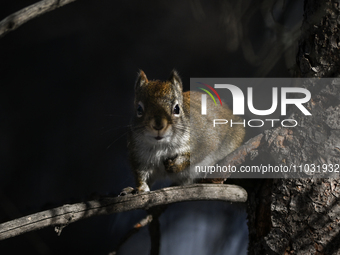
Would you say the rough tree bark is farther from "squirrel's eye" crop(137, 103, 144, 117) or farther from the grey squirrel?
"squirrel's eye" crop(137, 103, 144, 117)

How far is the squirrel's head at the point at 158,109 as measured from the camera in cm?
94

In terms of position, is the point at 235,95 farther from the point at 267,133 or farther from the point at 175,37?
the point at 175,37

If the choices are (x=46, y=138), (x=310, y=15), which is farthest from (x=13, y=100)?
(x=310, y=15)

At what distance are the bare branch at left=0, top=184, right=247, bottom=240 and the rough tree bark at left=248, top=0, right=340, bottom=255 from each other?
148 millimetres

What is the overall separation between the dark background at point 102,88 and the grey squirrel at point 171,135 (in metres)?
0.14

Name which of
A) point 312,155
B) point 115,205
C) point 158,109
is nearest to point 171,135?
point 158,109

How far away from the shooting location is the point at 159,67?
1403mm

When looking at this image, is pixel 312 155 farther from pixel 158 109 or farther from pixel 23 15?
pixel 23 15

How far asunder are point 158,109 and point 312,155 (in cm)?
51

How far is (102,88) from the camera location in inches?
51.6

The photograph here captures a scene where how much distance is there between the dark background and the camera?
4.03 feet

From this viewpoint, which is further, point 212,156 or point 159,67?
point 159,67

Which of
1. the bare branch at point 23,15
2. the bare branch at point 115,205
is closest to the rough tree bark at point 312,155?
the bare branch at point 115,205

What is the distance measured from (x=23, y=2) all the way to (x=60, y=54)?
0.77 feet
